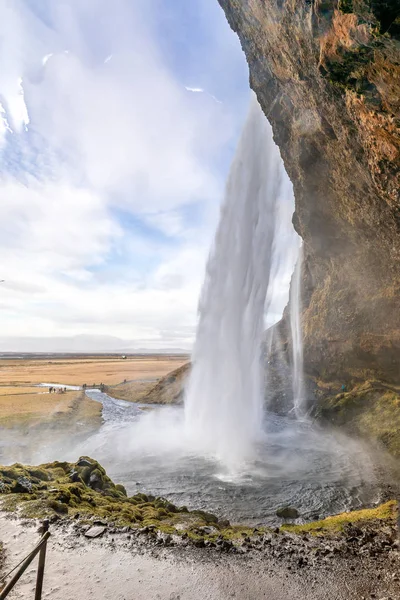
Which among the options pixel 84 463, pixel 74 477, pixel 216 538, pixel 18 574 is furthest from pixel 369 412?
pixel 18 574

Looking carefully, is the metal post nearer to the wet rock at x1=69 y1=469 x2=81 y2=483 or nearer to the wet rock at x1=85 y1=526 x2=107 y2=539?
the wet rock at x1=85 y1=526 x2=107 y2=539

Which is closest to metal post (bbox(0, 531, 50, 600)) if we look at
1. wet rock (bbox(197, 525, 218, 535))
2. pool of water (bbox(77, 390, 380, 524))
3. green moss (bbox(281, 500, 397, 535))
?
wet rock (bbox(197, 525, 218, 535))

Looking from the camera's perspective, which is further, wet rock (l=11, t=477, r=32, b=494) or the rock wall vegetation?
wet rock (l=11, t=477, r=32, b=494)

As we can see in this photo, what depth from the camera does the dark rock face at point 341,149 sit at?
10695mm

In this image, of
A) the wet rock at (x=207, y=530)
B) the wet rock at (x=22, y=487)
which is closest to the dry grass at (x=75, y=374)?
the wet rock at (x=22, y=487)

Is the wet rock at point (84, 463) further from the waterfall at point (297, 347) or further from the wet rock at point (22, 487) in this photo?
the waterfall at point (297, 347)

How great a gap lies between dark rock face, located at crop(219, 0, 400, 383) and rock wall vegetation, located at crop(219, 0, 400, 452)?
2.5 inches

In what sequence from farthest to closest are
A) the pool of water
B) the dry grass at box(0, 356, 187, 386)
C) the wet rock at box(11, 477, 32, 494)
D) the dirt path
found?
1. the dry grass at box(0, 356, 187, 386)
2. the pool of water
3. the wet rock at box(11, 477, 32, 494)
4. the dirt path

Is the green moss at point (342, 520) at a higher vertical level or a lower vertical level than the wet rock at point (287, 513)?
higher

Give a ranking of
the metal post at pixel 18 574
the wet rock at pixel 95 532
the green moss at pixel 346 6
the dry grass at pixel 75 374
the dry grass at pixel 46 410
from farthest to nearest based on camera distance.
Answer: the dry grass at pixel 75 374 < the dry grass at pixel 46 410 < the wet rock at pixel 95 532 < the green moss at pixel 346 6 < the metal post at pixel 18 574

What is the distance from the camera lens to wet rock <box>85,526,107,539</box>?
10.1m

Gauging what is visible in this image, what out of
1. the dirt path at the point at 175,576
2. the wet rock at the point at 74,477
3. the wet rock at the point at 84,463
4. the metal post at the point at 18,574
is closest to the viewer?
the metal post at the point at 18,574

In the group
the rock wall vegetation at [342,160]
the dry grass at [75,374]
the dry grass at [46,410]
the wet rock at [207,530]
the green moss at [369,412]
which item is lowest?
the dry grass at [75,374]

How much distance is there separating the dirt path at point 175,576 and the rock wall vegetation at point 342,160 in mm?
13884
